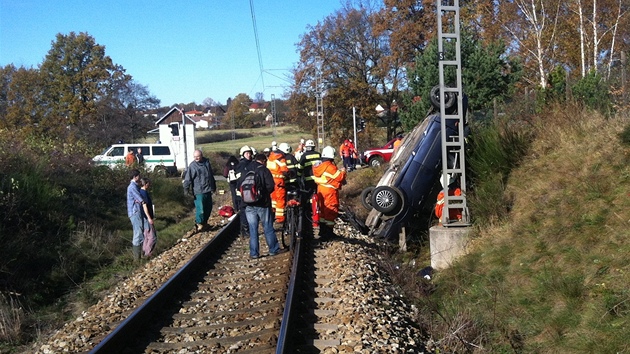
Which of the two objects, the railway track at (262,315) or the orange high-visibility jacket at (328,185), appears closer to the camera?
the railway track at (262,315)

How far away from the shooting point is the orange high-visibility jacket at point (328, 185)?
11.9 m

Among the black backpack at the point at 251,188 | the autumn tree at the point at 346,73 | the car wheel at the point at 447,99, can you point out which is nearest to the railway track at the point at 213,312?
the black backpack at the point at 251,188

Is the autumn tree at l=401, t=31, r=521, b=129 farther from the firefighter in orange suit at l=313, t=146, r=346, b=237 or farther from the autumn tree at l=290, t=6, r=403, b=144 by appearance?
the autumn tree at l=290, t=6, r=403, b=144

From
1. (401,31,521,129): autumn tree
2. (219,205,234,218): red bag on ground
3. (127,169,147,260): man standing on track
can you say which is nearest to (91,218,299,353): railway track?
(127,169,147,260): man standing on track

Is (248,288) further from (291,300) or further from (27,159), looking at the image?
(27,159)

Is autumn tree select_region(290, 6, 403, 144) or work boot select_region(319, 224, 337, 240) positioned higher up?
autumn tree select_region(290, 6, 403, 144)

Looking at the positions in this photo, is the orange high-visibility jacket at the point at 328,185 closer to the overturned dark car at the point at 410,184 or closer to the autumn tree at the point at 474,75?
the overturned dark car at the point at 410,184

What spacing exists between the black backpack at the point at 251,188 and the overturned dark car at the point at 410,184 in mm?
2471

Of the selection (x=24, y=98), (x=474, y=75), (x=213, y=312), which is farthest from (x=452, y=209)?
(x=24, y=98)

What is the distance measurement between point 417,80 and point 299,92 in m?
24.0

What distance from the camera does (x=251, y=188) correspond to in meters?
10.6

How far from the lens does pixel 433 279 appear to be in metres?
9.38

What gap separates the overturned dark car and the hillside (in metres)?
1.96

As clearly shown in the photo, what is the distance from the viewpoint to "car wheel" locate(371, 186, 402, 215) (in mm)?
12062
